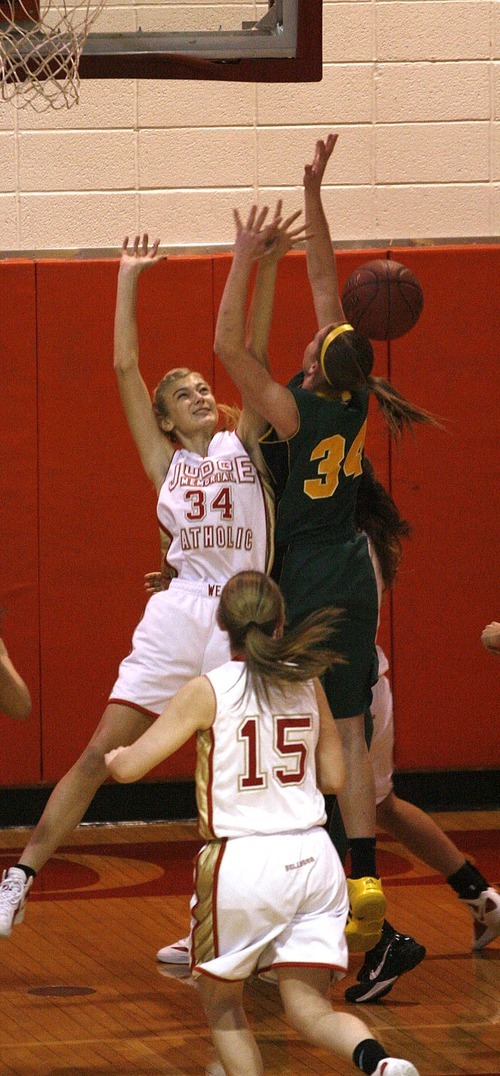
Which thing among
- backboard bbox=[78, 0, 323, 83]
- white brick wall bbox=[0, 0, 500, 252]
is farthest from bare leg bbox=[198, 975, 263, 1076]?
white brick wall bbox=[0, 0, 500, 252]

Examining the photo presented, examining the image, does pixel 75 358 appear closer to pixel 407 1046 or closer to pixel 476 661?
pixel 476 661

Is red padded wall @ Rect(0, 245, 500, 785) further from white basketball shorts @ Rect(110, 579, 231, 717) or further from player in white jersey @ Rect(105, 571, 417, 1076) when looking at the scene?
player in white jersey @ Rect(105, 571, 417, 1076)

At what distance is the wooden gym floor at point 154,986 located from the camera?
13.4 feet

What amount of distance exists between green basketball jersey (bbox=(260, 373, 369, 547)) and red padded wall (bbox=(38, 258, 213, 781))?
2085mm

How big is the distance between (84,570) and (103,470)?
0.47 m

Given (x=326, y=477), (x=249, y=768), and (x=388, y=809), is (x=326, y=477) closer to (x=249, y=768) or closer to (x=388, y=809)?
(x=388, y=809)

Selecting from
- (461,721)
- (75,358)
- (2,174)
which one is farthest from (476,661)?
(2,174)

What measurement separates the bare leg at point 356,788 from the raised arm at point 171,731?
1221mm

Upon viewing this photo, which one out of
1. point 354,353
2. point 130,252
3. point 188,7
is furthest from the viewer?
point 130,252

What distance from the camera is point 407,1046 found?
13.6 ft

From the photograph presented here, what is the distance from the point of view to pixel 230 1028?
346 cm

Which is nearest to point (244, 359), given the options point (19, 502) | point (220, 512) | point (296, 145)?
point (220, 512)

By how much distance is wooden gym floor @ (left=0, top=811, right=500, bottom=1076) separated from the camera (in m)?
4.09

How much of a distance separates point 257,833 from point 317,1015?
0.44 meters
